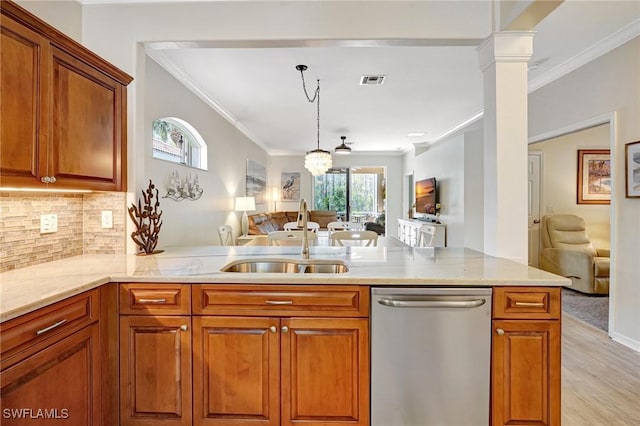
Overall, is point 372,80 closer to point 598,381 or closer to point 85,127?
point 85,127

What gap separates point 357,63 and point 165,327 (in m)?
2.86

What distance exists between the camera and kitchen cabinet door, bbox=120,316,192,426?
5.50 ft

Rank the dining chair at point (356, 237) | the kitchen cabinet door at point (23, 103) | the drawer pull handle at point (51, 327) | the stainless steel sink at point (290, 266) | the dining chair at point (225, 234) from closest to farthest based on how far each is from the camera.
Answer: the drawer pull handle at point (51, 327) → the kitchen cabinet door at point (23, 103) → the stainless steel sink at point (290, 266) → the dining chair at point (356, 237) → the dining chair at point (225, 234)

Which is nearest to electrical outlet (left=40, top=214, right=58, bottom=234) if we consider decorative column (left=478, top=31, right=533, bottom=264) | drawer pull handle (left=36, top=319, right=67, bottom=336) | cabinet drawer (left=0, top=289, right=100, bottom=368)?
cabinet drawer (left=0, top=289, right=100, bottom=368)

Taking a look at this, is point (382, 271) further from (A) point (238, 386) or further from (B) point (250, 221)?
(B) point (250, 221)

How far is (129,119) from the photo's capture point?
7.51ft

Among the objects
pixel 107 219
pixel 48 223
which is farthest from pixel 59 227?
pixel 107 219

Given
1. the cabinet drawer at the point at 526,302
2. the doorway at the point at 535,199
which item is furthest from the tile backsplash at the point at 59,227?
the doorway at the point at 535,199

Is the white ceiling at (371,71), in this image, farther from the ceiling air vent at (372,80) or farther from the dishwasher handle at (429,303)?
the dishwasher handle at (429,303)

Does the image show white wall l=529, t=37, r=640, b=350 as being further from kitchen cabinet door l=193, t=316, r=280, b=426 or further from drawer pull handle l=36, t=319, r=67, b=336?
drawer pull handle l=36, t=319, r=67, b=336

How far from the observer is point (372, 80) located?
378 centimetres

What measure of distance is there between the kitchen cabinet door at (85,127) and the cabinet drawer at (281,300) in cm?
90

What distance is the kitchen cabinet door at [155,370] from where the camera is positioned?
1.68 m

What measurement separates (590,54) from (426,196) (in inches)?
165
